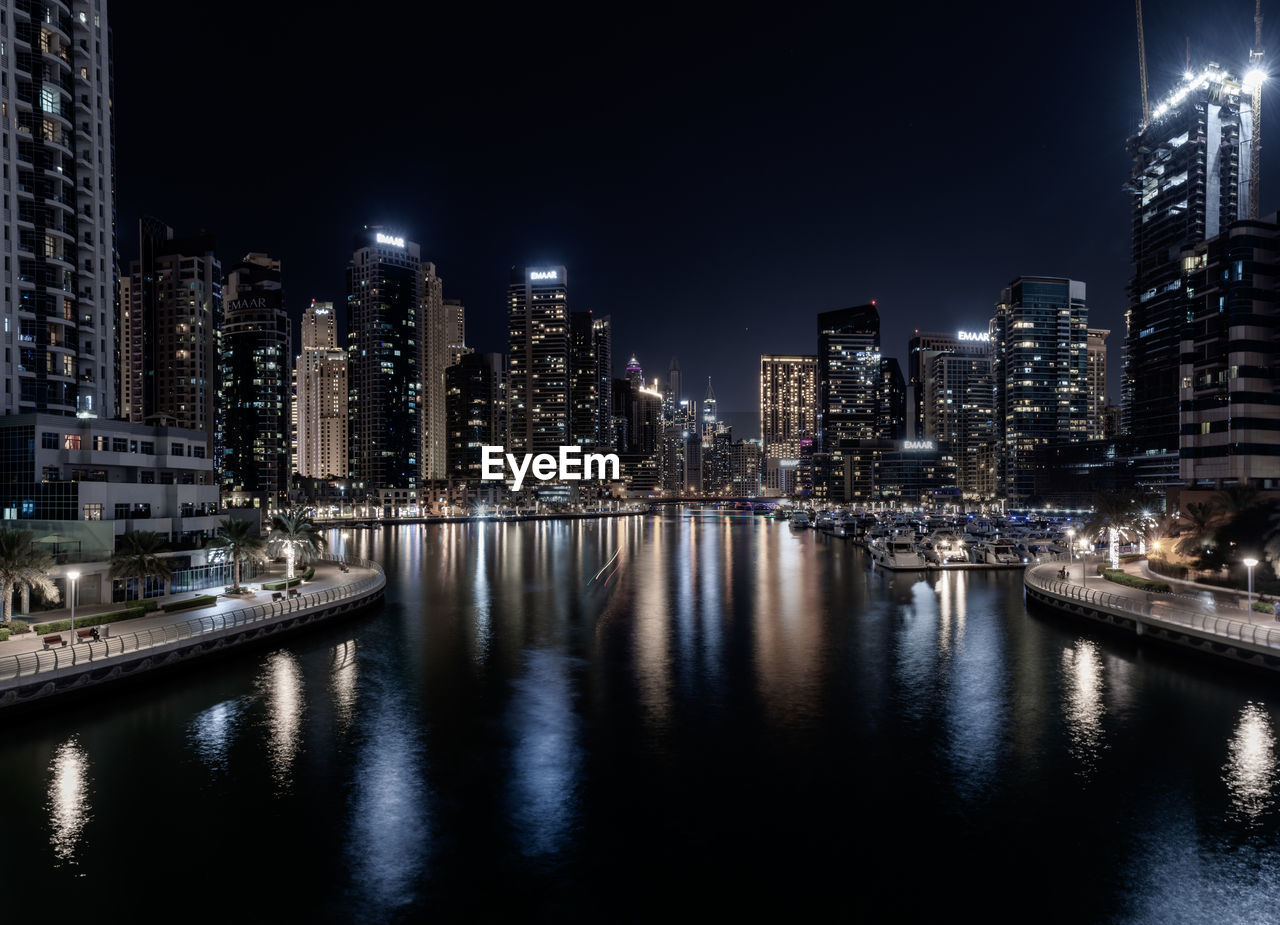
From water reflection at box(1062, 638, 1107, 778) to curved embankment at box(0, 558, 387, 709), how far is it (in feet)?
153

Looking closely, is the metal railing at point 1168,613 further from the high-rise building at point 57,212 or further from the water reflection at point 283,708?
the high-rise building at point 57,212

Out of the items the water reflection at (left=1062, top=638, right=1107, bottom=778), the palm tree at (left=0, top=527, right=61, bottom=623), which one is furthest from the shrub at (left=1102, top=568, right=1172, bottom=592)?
the palm tree at (left=0, top=527, right=61, bottom=623)

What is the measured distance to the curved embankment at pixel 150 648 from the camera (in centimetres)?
3641

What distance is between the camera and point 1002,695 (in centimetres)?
4222

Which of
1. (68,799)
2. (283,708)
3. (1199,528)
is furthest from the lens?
(1199,528)

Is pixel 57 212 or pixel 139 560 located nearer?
pixel 139 560

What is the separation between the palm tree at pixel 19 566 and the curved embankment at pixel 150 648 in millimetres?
5830

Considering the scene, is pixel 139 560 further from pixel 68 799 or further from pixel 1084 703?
pixel 1084 703

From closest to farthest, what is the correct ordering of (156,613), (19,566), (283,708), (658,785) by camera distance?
(658,785) → (283,708) → (19,566) → (156,613)

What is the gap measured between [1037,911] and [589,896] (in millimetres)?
12631

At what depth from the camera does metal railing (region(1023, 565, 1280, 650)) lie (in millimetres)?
44812

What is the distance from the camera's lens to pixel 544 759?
32750 millimetres

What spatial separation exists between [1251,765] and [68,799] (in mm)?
46317

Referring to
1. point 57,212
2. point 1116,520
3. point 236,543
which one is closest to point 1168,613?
point 1116,520
